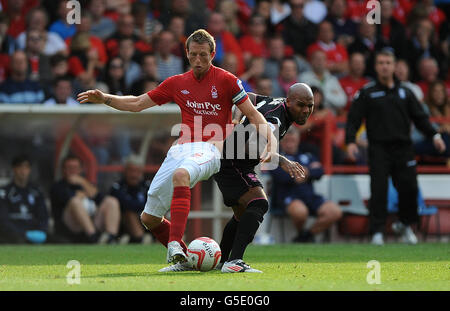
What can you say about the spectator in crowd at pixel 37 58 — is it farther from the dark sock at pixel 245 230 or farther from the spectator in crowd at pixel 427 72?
the dark sock at pixel 245 230

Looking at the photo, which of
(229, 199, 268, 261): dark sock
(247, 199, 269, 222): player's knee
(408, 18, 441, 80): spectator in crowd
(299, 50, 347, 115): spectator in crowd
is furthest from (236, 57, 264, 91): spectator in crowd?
(229, 199, 268, 261): dark sock

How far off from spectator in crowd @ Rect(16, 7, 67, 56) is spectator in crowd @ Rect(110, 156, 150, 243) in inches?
109

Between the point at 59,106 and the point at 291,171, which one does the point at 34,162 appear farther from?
the point at 291,171

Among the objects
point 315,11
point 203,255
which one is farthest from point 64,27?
point 203,255

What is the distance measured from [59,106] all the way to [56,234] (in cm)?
188

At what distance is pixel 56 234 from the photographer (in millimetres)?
13453

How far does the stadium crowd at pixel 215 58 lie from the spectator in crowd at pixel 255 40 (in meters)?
0.02

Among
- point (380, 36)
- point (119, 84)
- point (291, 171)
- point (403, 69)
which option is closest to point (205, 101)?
point (291, 171)

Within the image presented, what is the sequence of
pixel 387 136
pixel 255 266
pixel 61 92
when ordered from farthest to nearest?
pixel 61 92 < pixel 387 136 < pixel 255 266

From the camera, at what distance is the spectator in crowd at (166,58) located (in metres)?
15.2

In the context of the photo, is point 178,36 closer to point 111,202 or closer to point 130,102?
point 111,202

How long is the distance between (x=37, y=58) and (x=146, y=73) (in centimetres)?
180

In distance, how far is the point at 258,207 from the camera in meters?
7.54

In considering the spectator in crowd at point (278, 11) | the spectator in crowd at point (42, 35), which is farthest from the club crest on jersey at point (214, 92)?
the spectator in crowd at point (278, 11)
